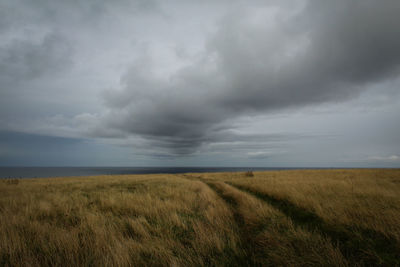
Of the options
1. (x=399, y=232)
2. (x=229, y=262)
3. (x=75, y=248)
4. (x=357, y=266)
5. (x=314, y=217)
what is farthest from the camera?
(x=314, y=217)

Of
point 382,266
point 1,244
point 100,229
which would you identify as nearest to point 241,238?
point 382,266

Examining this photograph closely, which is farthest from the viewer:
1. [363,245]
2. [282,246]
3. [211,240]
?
[211,240]

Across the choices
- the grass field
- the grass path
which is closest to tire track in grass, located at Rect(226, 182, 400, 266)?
the grass field

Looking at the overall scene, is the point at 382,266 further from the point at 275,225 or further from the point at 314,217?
the point at 314,217

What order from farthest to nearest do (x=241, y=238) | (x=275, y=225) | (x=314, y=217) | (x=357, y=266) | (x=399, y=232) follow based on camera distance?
(x=314, y=217) → (x=275, y=225) → (x=241, y=238) → (x=399, y=232) → (x=357, y=266)

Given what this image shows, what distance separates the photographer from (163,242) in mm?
3887

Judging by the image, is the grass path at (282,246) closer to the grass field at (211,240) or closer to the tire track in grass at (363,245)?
the grass field at (211,240)

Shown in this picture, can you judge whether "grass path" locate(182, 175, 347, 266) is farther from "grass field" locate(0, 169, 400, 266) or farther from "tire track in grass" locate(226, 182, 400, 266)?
"tire track in grass" locate(226, 182, 400, 266)

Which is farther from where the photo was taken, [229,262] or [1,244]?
[1,244]

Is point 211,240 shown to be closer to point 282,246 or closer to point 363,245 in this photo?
point 282,246

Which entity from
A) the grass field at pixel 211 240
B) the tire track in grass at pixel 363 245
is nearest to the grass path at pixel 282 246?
the grass field at pixel 211 240

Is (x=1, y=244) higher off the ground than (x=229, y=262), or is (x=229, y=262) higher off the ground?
(x=1, y=244)

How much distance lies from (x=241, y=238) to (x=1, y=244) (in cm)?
572

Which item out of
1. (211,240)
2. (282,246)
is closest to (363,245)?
(282,246)
